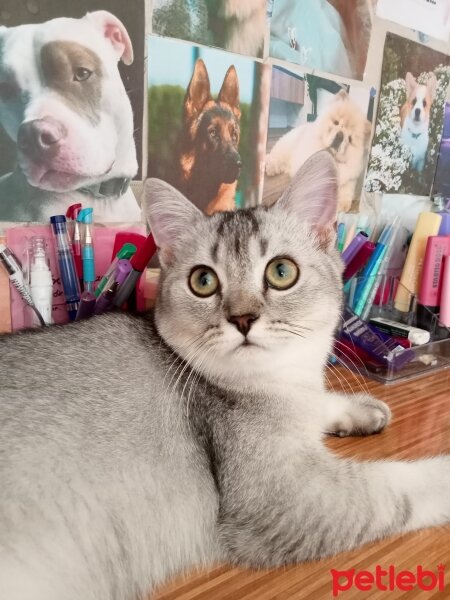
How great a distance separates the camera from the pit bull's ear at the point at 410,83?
4.61 feet

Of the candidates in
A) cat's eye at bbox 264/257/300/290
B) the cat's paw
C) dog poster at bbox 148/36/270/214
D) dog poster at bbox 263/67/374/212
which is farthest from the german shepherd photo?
the cat's paw

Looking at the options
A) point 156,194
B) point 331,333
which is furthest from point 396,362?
point 156,194

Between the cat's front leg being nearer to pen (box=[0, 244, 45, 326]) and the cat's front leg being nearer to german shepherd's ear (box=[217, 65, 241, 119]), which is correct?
pen (box=[0, 244, 45, 326])

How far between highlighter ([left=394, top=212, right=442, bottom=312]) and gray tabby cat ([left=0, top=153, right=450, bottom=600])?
541 millimetres

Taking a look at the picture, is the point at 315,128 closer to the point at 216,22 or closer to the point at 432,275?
the point at 216,22

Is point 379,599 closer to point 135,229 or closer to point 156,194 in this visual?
point 156,194

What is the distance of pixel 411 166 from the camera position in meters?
1.48

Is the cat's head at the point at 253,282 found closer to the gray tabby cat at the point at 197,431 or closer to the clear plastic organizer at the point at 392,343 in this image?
the gray tabby cat at the point at 197,431

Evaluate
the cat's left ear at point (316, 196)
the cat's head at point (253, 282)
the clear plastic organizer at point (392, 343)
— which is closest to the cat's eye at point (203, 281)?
the cat's head at point (253, 282)

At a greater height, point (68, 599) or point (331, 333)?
point (331, 333)

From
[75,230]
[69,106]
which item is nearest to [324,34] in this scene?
[69,106]

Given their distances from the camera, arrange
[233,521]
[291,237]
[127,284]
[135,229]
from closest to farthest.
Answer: [233,521], [291,237], [127,284], [135,229]

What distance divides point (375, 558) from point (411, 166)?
119 cm

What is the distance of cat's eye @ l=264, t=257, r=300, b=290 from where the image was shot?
0.70 metres
